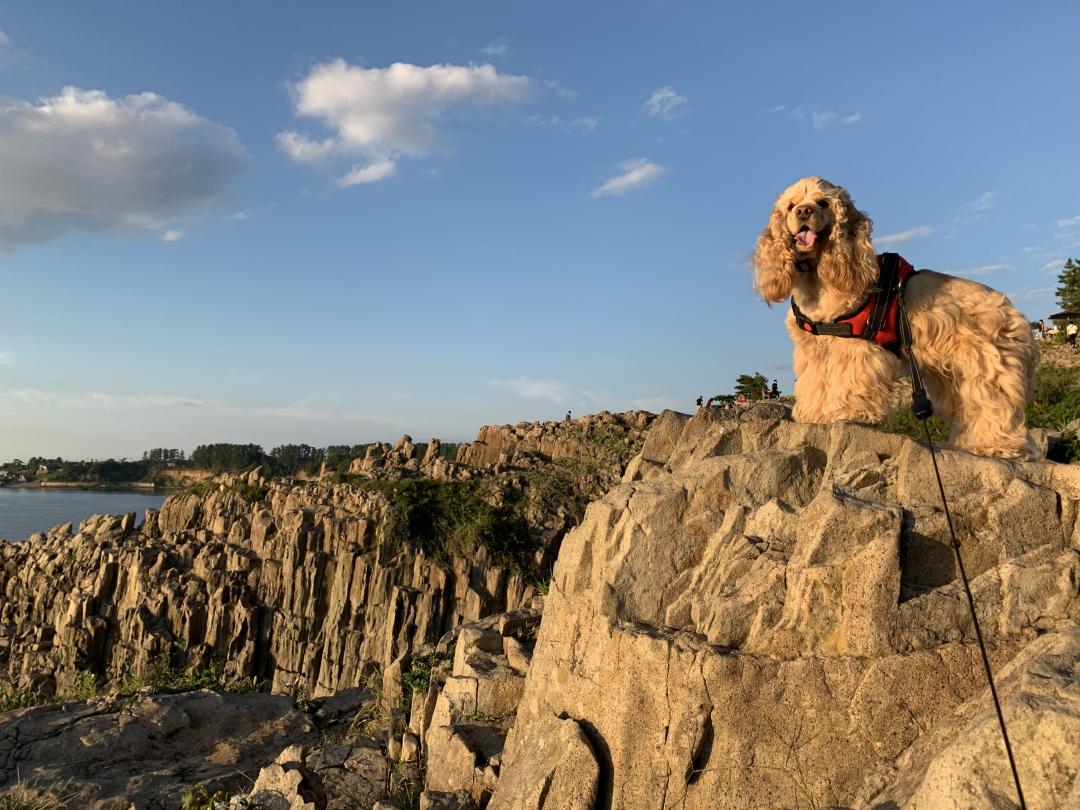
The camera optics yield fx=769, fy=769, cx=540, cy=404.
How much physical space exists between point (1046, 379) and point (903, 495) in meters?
12.3

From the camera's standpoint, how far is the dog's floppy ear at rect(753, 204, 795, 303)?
607 centimetres

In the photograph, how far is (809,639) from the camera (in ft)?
14.5

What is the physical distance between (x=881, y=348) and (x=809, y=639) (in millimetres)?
2662

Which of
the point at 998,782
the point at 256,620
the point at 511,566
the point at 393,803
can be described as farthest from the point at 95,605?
the point at 998,782

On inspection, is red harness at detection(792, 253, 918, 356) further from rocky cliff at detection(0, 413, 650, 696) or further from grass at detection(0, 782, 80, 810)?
rocky cliff at detection(0, 413, 650, 696)

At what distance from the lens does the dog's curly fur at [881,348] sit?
5828 millimetres

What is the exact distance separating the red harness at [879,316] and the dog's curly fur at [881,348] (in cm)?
6

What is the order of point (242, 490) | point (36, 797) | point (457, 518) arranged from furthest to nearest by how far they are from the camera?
point (242, 490) < point (457, 518) < point (36, 797)

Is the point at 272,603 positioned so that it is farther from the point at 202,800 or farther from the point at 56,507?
the point at 56,507

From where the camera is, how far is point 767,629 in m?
4.57

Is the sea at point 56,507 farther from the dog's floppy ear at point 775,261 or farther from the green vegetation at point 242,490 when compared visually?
the dog's floppy ear at point 775,261

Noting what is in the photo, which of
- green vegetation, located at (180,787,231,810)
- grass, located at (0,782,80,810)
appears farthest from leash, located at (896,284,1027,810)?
grass, located at (0,782,80,810)

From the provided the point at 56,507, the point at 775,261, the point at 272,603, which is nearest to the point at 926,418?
the point at 775,261

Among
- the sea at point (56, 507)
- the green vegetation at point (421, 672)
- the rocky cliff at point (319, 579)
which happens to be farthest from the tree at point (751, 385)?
the sea at point (56, 507)
